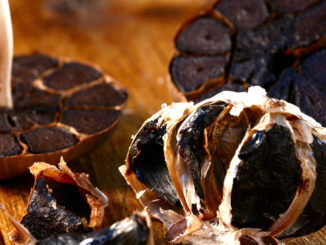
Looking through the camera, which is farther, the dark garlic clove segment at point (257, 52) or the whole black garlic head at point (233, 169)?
the dark garlic clove segment at point (257, 52)

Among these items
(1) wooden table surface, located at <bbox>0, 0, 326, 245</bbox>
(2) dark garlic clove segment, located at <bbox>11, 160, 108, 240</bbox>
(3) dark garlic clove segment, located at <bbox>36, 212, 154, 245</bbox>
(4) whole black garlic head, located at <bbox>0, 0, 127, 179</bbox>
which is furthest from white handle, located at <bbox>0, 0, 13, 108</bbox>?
(3) dark garlic clove segment, located at <bbox>36, 212, 154, 245</bbox>

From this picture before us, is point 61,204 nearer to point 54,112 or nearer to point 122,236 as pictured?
point 122,236

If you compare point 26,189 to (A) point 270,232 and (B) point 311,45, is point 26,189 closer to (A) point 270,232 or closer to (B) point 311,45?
(A) point 270,232

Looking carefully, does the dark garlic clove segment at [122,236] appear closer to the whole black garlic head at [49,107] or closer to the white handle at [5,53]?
the whole black garlic head at [49,107]

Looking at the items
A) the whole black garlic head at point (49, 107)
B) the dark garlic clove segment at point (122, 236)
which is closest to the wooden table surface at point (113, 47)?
the whole black garlic head at point (49, 107)

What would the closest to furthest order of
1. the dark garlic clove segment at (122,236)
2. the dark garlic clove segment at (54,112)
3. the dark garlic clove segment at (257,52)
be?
the dark garlic clove segment at (122,236), the dark garlic clove segment at (54,112), the dark garlic clove segment at (257,52)

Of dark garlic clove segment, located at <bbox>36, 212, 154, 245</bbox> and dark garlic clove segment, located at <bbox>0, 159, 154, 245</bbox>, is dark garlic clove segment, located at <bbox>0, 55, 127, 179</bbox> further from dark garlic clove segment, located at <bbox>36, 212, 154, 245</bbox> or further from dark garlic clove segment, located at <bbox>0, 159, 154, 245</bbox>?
dark garlic clove segment, located at <bbox>36, 212, 154, 245</bbox>

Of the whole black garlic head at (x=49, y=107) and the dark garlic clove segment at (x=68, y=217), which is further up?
the whole black garlic head at (x=49, y=107)
